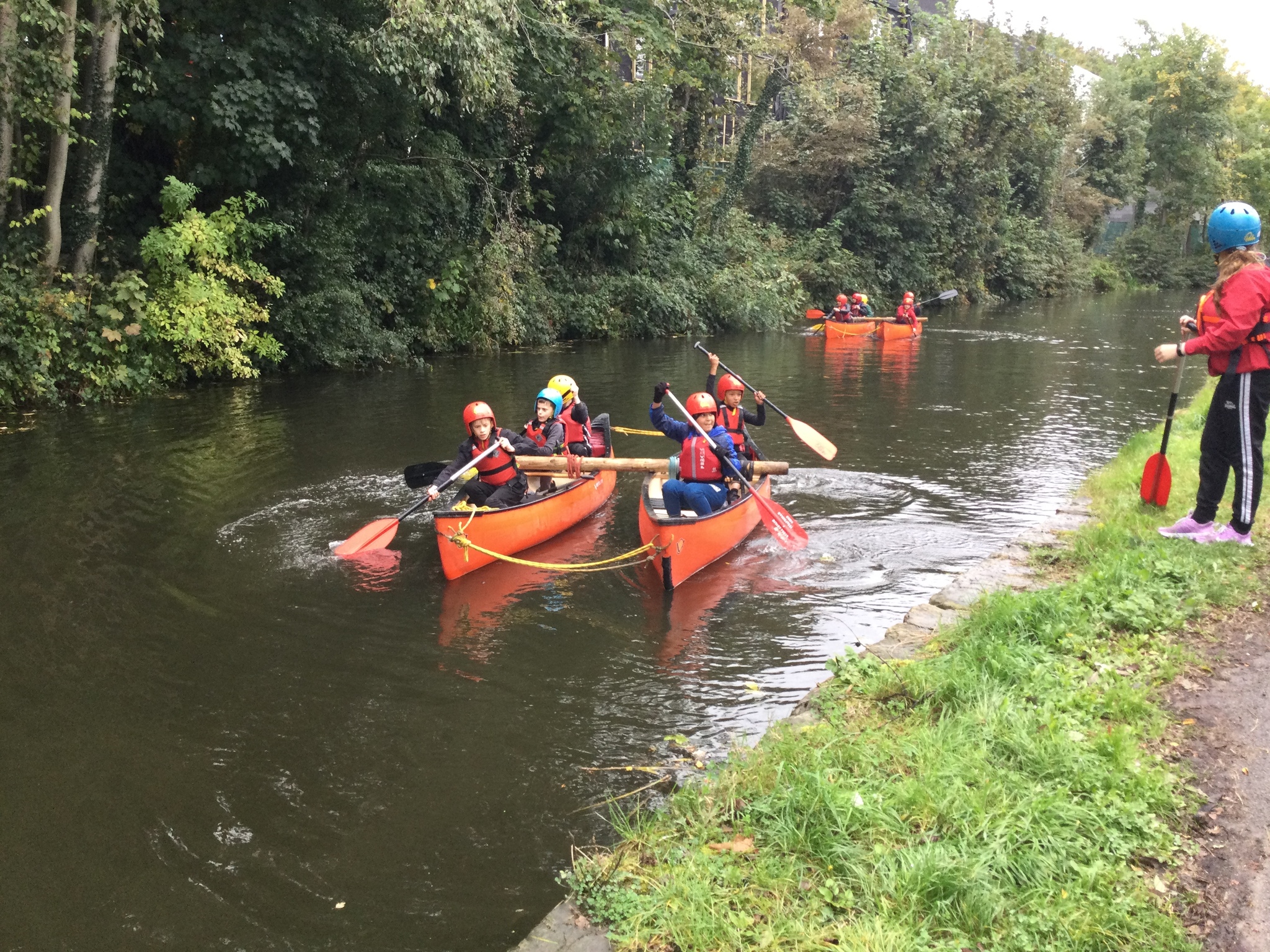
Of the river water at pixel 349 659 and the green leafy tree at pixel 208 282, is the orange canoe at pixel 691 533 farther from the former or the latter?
the green leafy tree at pixel 208 282

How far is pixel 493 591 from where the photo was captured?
792 centimetres

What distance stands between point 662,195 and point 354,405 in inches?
626

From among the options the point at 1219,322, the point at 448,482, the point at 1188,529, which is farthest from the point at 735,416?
the point at 1219,322

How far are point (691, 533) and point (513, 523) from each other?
1.55 meters

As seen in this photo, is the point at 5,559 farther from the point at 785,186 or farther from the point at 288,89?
the point at 785,186

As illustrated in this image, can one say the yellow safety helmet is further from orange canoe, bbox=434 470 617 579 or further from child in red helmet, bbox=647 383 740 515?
child in red helmet, bbox=647 383 740 515

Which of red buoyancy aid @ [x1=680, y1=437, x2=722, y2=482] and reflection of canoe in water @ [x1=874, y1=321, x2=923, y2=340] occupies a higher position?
reflection of canoe in water @ [x1=874, y1=321, x2=923, y2=340]

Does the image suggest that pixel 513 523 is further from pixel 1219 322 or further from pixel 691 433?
pixel 1219 322

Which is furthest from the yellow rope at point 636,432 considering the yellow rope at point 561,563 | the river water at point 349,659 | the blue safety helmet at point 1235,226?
the blue safety helmet at point 1235,226

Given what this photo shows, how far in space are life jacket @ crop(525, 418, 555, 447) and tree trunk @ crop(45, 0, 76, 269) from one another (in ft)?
25.9

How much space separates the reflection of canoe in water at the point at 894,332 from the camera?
25.9 meters

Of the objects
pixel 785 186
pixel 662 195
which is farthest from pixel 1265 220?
pixel 662 195

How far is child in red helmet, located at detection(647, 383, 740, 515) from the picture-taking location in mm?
8602

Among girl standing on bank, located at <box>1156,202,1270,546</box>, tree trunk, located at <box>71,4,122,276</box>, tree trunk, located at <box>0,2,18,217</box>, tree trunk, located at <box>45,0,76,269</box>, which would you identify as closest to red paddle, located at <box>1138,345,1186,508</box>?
girl standing on bank, located at <box>1156,202,1270,546</box>
